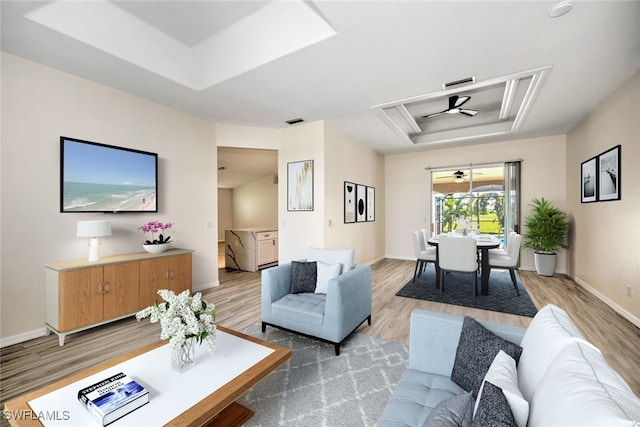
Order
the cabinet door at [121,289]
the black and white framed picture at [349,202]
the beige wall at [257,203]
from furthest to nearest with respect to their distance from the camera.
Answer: the beige wall at [257,203]
the black and white framed picture at [349,202]
the cabinet door at [121,289]

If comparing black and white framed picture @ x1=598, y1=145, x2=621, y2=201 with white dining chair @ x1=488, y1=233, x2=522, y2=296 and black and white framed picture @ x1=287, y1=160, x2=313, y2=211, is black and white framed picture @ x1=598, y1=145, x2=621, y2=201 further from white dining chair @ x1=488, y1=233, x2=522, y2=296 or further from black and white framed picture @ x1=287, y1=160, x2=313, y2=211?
black and white framed picture @ x1=287, y1=160, x2=313, y2=211

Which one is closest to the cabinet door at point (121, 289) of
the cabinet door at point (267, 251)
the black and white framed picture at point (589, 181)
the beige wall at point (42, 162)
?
the beige wall at point (42, 162)

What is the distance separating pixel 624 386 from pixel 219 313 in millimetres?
3417

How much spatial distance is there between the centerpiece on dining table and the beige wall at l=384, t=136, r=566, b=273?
20.0 ft

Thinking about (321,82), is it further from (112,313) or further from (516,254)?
(516,254)

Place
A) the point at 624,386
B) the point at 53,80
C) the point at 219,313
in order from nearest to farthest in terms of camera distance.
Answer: the point at 624,386
the point at 53,80
the point at 219,313

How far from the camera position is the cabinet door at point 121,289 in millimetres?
2893

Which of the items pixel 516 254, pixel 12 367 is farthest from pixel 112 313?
pixel 516 254

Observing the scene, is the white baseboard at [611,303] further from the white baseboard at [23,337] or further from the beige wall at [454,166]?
the white baseboard at [23,337]

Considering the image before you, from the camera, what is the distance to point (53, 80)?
284cm

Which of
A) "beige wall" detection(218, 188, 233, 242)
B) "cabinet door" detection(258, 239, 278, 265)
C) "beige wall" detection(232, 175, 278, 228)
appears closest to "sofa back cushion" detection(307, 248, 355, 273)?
"cabinet door" detection(258, 239, 278, 265)

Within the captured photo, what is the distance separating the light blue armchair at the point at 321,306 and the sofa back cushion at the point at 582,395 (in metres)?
1.60

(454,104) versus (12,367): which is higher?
(454,104)

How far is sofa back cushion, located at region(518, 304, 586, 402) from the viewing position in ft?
3.13
